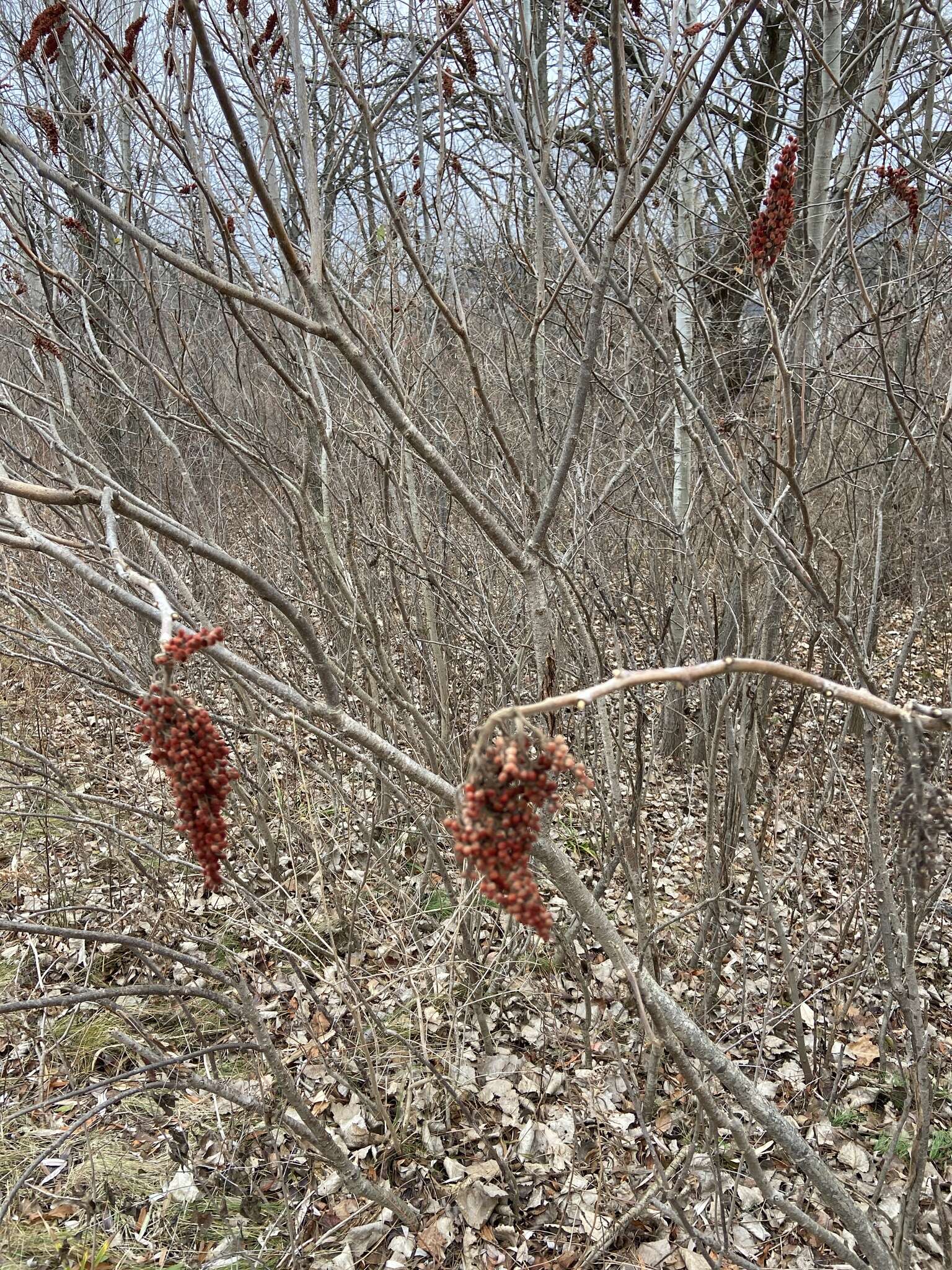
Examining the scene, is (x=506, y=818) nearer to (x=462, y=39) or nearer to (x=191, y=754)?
(x=191, y=754)

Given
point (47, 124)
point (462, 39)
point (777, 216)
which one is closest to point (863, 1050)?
point (777, 216)

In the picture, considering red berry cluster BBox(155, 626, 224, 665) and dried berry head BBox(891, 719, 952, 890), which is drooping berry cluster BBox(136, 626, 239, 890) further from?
dried berry head BBox(891, 719, 952, 890)

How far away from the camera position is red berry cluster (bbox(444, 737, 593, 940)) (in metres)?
0.92

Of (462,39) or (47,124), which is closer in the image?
(462,39)

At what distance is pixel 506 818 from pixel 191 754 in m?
0.47

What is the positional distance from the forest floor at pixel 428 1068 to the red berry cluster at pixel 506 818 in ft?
5.65

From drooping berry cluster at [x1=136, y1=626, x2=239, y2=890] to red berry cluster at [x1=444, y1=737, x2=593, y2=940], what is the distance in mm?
383

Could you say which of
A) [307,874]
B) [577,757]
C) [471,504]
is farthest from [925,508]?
[307,874]

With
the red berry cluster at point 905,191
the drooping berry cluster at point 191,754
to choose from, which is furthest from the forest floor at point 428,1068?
the red berry cluster at point 905,191

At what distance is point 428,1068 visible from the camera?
2.74 metres

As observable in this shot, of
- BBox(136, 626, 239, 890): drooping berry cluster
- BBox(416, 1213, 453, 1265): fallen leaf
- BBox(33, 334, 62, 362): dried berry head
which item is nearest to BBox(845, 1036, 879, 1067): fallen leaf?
BBox(416, 1213, 453, 1265): fallen leaf

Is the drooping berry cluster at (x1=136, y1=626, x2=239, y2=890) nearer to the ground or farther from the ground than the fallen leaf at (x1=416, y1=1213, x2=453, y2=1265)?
farther from the ground

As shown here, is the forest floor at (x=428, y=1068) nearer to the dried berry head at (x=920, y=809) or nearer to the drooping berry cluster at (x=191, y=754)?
the drooping berry cluster at (x=191, y=754)

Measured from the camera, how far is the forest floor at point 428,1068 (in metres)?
2.62
